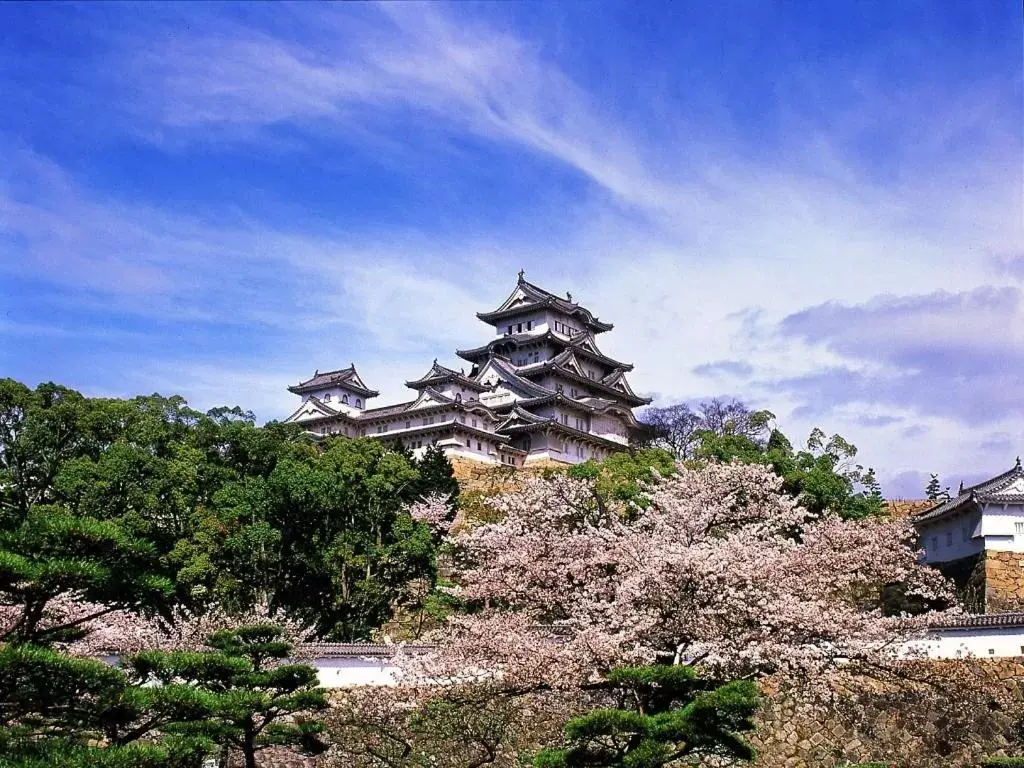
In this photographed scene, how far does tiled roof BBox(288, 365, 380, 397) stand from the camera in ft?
184

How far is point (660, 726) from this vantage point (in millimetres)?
12234

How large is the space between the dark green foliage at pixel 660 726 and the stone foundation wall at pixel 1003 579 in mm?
15656

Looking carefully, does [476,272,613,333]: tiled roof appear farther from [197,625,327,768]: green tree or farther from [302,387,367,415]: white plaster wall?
[197,625,327,768]: green tree

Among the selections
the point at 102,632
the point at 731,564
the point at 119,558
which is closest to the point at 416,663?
the point at 731,564

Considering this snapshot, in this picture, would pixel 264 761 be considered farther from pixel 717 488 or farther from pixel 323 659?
pixel 717 488

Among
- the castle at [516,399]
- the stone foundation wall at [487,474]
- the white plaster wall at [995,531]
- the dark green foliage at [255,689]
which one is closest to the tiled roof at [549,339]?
the castle at [516,399]

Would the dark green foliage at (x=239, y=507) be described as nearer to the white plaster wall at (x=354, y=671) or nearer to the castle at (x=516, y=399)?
the white plaster wall at (x=354, y=671)

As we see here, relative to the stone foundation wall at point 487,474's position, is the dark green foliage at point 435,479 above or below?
below

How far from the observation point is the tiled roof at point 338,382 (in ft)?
184

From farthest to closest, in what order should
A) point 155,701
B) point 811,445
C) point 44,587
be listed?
point 811,445 < point 155,701 < point 44,587

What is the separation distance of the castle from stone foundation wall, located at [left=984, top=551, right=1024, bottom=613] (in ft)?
77.4

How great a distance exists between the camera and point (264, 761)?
1822 centimetres

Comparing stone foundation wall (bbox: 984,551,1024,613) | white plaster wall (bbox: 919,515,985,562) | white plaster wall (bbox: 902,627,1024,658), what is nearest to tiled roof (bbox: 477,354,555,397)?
white plaster wall (bbox: 919,515,985,562)

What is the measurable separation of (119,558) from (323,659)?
1159 cm
